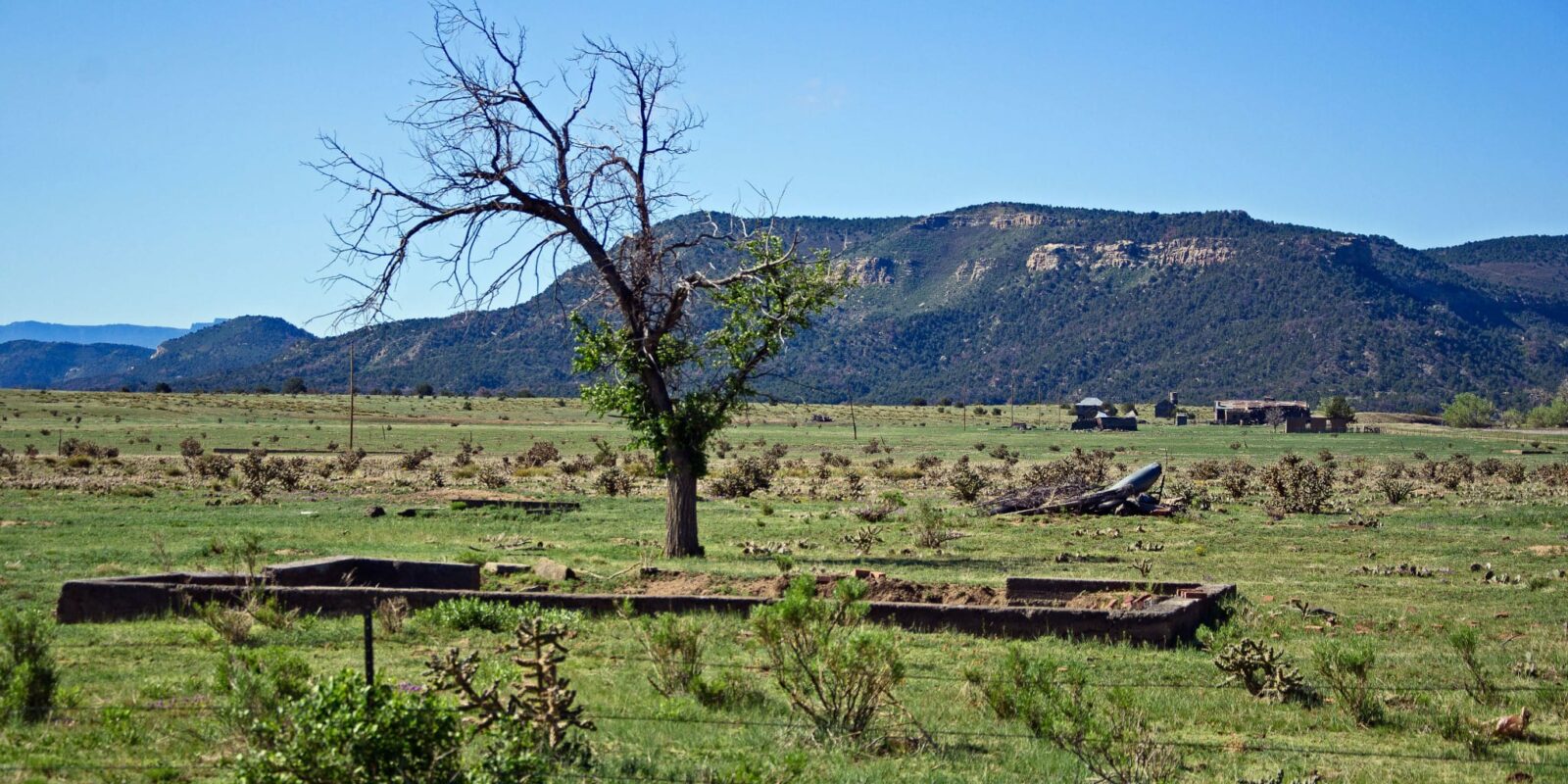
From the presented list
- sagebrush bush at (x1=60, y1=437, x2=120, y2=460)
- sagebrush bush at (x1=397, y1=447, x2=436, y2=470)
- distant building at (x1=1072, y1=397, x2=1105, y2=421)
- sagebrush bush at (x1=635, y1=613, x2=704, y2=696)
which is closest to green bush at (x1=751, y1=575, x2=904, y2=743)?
sagebrush bush at (x1=635, y1=613, x2=704, y2=696)

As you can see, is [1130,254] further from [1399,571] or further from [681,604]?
[681,604]

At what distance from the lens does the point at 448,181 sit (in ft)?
58.2

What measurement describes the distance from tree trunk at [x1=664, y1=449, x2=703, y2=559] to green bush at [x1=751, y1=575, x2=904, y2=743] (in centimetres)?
985

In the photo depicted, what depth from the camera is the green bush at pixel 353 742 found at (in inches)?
215

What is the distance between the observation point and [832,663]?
8219 mm

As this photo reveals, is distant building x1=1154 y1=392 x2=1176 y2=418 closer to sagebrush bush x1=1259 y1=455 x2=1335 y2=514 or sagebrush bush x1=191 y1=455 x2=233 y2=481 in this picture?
sagebrush bush x1=1259 y1=455 x2=1335 y2=514

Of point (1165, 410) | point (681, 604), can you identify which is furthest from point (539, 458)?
point (1165, 410)

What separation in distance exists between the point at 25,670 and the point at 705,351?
12072 millimetres

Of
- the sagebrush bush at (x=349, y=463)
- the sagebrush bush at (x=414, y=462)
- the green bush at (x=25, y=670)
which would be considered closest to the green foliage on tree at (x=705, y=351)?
the green bush at (x=25, y=670)

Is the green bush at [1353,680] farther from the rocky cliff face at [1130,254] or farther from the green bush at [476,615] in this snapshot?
the rocky cliff face at [1130,254]

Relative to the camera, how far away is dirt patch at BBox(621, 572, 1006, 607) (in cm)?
1391

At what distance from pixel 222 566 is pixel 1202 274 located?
150 m

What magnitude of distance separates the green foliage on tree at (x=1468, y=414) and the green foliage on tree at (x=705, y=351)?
9415 cm

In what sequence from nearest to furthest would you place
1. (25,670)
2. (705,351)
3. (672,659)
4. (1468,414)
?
1. (25,670)
2. (672,659)
3. (705,351)
4. (1468,414)
